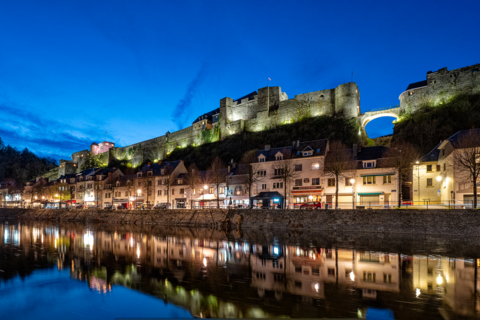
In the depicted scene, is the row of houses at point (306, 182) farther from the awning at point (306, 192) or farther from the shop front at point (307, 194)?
the awning at point (306, 192)

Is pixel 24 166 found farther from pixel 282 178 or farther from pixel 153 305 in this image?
pixel 153 305

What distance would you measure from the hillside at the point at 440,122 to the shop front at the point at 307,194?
17.6m

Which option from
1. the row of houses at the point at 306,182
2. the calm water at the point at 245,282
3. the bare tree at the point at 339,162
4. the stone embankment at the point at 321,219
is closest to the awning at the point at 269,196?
the row of houses at the point at 306,182

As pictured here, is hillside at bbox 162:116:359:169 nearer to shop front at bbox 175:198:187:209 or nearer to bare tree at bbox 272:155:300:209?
shop front at bbox 175:198:187:209

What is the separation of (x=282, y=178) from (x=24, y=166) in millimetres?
126832

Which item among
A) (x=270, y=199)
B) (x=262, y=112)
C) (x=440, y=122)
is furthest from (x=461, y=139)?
(x=262, y=112)

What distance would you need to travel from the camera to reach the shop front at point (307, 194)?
123 feet

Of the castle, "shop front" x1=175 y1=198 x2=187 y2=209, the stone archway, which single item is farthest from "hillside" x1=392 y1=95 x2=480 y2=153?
"shop front" x1=175 y1=198 x2=187 y2=209

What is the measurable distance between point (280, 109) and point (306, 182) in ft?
125

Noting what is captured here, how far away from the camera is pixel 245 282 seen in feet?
34.6

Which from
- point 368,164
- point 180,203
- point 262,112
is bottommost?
point 180,203

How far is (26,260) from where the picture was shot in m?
15.6

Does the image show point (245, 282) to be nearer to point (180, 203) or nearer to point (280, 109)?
point (180, 203)

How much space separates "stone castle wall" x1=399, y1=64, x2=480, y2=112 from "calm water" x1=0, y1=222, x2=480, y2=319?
45921 millimetres
